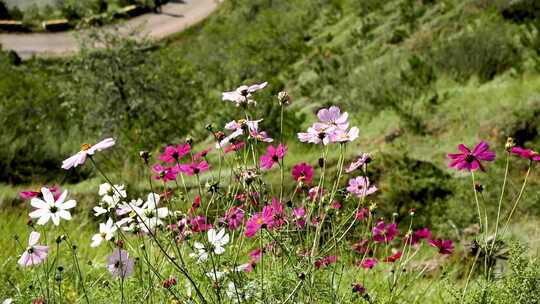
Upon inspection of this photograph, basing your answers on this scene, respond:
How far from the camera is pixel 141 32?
2062 cm

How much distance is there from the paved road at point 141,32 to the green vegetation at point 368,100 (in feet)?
21.3

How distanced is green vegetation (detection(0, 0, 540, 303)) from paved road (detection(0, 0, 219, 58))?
21.3 feet

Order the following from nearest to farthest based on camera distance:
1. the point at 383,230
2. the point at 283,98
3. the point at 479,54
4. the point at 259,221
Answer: the point at 259,221, the point at 283,98, the point at 383,230, the point at 479,54

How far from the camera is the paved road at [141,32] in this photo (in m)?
20.7

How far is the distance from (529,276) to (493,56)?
20.0ft

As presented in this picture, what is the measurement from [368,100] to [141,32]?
14.5 meters

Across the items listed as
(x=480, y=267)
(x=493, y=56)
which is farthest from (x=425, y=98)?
(x=480, y=267)

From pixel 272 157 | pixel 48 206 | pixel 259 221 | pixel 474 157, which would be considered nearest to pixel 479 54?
pixel 474 157

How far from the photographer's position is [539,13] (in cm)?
760

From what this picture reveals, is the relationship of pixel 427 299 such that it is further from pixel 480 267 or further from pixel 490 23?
pixel 490 23

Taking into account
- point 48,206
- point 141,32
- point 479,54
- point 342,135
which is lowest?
point 141,32

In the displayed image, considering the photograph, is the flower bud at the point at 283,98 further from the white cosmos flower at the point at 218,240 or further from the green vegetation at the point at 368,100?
the green vegetation at the point at 368,100

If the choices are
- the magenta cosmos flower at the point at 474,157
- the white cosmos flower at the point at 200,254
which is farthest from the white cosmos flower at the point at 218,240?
the magenta cosmos flower at the point at 474,157

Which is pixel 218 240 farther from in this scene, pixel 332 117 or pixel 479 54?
pixel 479 54
